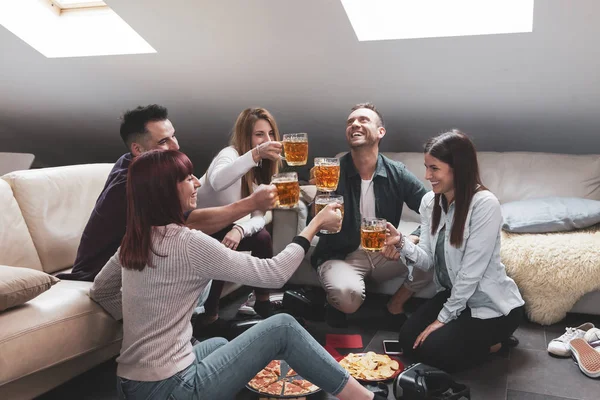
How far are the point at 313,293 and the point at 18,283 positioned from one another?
170cm

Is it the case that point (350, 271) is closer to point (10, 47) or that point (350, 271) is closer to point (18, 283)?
point (18, 283)

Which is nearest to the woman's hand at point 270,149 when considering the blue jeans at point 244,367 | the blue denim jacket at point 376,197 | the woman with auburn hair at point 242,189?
the woman with auburn hair at point 242,189

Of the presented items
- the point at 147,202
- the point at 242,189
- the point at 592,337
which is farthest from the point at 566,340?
the point at 147,202

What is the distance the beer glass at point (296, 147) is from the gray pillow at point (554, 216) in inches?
68.4

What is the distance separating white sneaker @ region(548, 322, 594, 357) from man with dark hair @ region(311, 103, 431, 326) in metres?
0.72

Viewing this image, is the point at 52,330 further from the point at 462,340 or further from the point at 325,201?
the point at 462,340

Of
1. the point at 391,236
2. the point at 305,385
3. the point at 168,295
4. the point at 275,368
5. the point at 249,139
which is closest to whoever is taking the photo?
the point at 168,295

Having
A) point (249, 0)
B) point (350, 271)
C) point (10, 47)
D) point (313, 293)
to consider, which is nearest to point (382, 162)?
point (350, 271)

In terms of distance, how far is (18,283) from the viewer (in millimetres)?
2088

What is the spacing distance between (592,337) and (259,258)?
164 cm

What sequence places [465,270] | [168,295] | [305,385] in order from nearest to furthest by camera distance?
[168,295] → [305,385] → [465,270]

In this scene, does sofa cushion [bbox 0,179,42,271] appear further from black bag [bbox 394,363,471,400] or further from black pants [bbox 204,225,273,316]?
black bag [bbox 394,363,471,400]

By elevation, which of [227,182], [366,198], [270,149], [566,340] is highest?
[270,149]

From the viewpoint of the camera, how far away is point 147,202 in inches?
74.1
